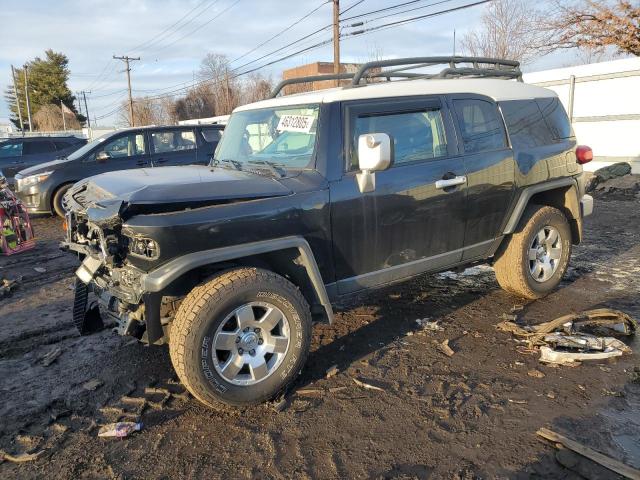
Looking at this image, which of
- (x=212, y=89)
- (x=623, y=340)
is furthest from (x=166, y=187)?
(x=212, y=89)

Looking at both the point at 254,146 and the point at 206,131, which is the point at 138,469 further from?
the point at 206,131

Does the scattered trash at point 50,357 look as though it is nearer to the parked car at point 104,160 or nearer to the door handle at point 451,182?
the door handle at point 451,182

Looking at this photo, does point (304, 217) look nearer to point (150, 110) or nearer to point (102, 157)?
point (102, 157)

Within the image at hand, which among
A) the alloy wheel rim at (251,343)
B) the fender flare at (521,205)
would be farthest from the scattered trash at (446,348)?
the alloy wheel rim at (251,343)

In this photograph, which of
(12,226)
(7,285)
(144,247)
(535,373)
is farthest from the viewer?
(12,226)

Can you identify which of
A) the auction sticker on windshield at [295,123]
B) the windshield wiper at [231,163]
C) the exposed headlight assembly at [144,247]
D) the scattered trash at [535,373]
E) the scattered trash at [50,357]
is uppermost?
the auction sticker on windshield at [295,123]

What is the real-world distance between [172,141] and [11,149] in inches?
228

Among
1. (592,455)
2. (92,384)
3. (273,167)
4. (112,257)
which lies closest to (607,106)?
(273,167)

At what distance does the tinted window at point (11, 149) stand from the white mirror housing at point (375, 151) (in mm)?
12697

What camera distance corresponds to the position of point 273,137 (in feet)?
12.9

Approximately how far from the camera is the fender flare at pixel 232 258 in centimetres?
277

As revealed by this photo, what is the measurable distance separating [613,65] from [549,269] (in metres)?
10.7

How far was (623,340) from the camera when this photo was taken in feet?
12.9

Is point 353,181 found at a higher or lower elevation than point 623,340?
higher
